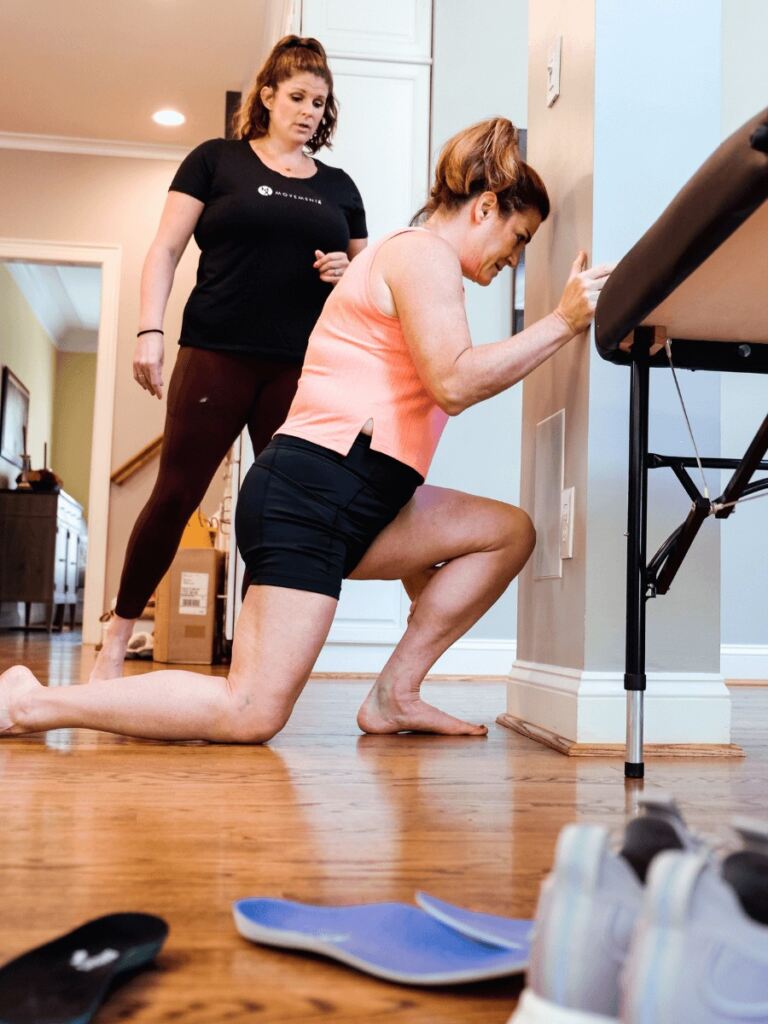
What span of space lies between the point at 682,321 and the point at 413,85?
8.41ft

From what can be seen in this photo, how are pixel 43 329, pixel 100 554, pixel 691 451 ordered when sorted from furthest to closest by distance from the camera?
pixel 43 329 → pixel 100 554 → pixel 691 451

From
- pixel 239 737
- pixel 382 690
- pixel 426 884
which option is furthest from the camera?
pixel 382 690

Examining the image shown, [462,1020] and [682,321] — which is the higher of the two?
[682,321]

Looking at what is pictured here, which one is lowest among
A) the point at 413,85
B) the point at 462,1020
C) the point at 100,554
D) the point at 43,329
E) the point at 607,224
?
the point at 462,1020

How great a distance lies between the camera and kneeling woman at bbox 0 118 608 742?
157 centimetres

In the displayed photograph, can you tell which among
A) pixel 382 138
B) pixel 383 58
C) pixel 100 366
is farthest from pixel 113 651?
pixel 100 366

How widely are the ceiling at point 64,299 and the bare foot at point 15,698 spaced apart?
22.0 feet

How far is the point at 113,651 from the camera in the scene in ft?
6.95

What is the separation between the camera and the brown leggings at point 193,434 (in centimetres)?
210

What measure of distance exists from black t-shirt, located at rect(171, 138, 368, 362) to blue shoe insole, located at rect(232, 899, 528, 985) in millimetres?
1555

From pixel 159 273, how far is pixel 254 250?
0.21 meters

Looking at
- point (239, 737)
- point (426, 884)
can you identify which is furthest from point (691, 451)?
point (426, 884)

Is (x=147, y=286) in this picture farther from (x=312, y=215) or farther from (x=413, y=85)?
(x=413, y=85)

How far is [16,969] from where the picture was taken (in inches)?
22.3
